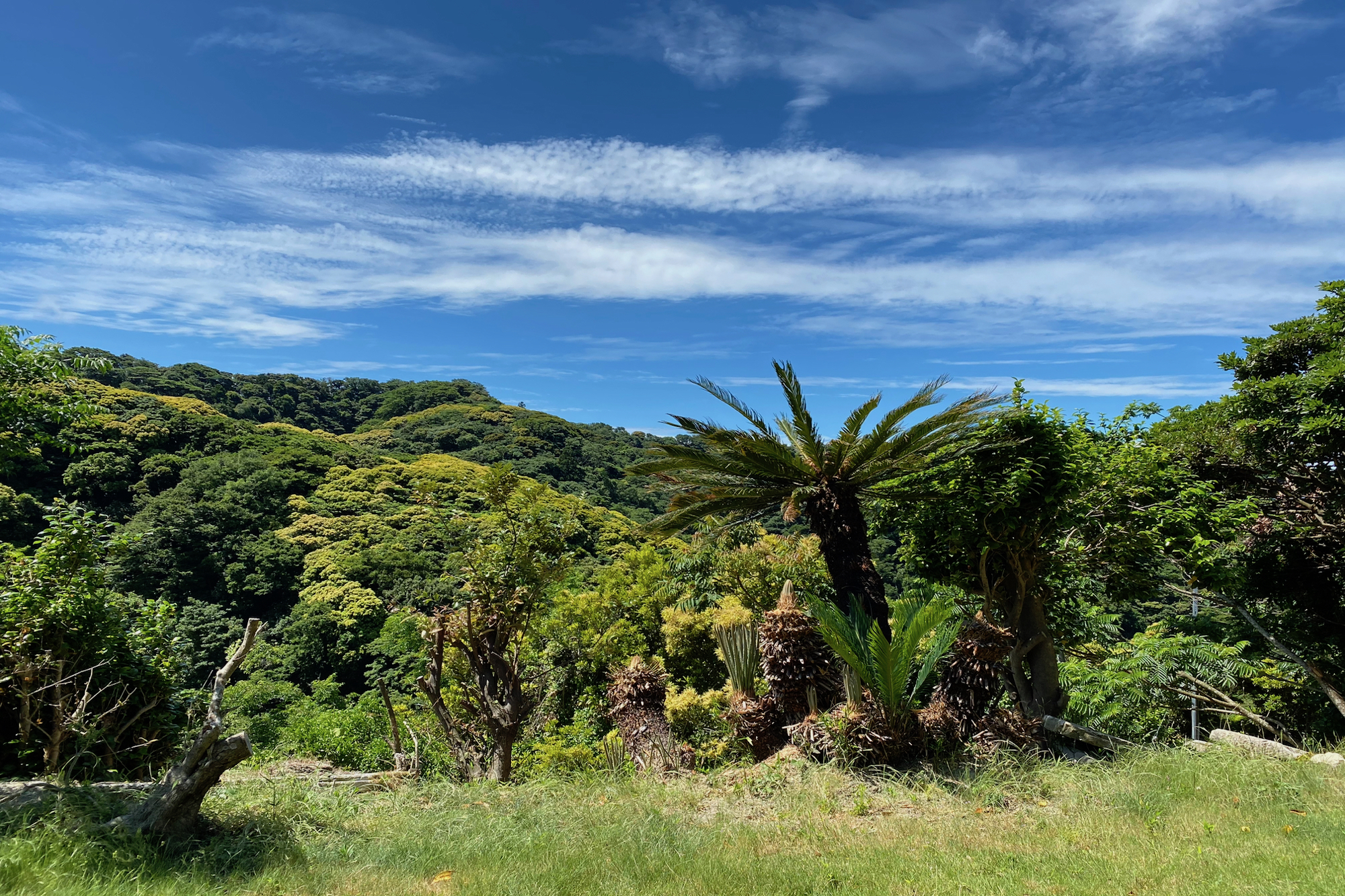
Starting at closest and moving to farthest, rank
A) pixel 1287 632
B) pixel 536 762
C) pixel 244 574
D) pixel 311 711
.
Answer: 1. pixel 1287 632
2. pixel 536 762
3. pixel 311 711
4. pixel 244 574

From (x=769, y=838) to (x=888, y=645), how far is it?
2653mm

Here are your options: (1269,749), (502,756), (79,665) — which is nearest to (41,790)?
(79,665)

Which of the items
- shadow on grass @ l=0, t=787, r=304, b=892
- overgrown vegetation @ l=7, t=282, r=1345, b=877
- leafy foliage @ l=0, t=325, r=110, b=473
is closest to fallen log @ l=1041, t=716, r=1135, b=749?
overgrown vegetation @ l=7, t=282, r=1345, b=877

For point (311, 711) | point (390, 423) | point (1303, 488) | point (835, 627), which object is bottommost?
point (311, 711)

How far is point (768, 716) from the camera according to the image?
9391mm

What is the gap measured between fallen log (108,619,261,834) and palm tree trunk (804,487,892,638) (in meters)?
6.64

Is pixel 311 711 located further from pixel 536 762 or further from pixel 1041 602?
pixel 1041 602

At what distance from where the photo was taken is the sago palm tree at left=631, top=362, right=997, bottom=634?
31.1 ft

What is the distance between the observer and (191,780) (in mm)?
5273

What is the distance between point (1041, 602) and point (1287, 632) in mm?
4936

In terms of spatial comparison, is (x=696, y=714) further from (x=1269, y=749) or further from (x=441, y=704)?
(x=1269, y=749)

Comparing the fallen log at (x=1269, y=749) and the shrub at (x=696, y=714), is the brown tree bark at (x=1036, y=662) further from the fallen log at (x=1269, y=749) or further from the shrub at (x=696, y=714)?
the shrub at (x=696, y=714)

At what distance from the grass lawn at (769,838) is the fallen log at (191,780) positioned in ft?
0.70

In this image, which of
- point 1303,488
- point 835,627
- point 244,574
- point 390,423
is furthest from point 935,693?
point 390,423
